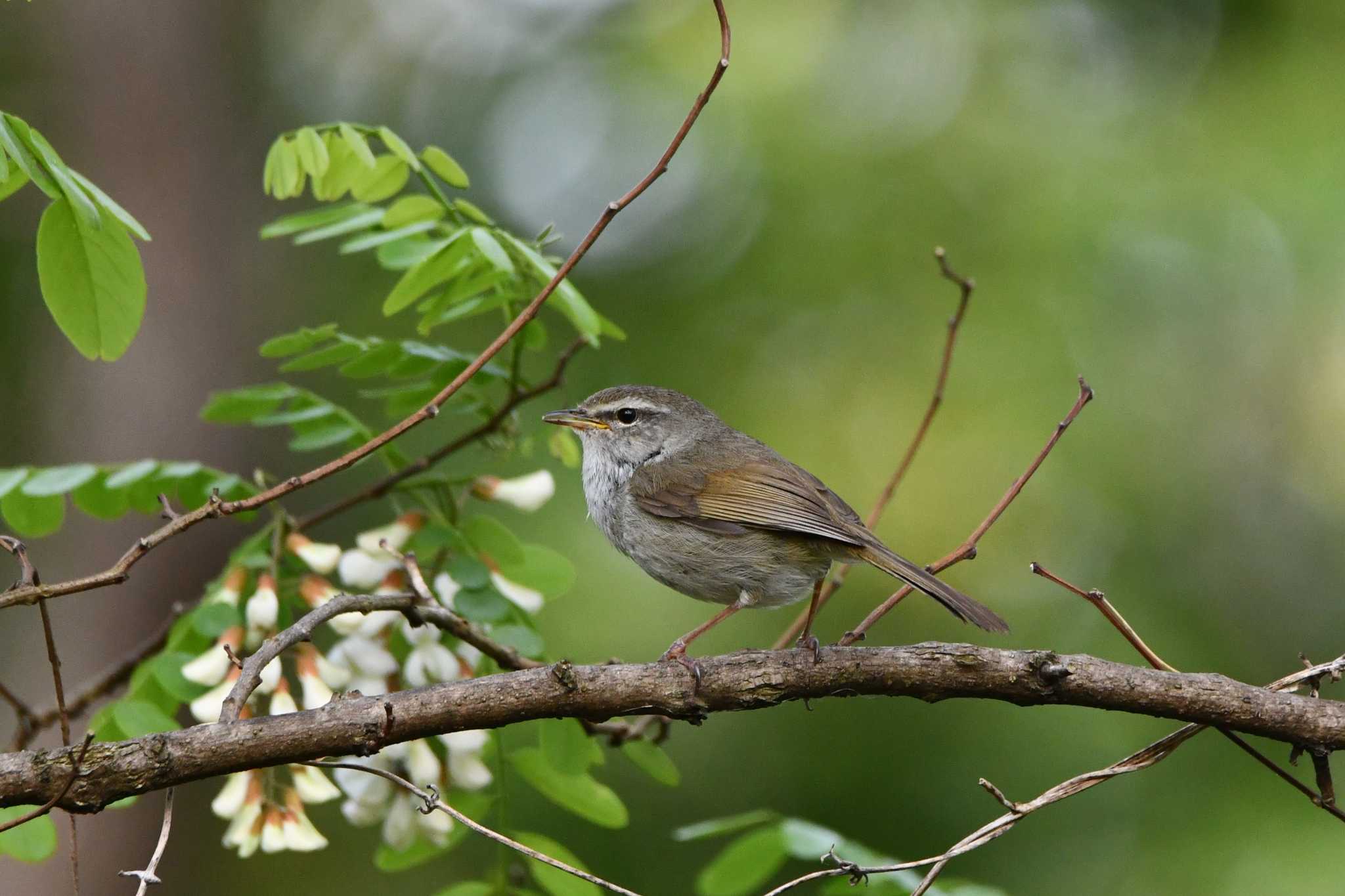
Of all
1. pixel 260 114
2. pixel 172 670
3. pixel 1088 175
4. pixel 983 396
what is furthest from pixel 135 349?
pixel 1088 175

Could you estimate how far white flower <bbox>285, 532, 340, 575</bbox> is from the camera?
327cm

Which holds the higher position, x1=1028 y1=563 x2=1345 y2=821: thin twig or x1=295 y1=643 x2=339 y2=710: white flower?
x1=1028 y1=563 x2=1345 y2=821: thin twig

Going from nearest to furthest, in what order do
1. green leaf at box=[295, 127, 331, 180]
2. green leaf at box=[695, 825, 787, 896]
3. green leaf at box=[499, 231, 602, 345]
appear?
green leaf at box=[295, 127, 331, 180] → green leaf at box=[499, 231, 602, 345] → green leaf at box=[695, 825, 787, 896]

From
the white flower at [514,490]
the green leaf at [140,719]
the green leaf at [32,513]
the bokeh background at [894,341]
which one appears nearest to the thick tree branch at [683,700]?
the green leaf at [140,719]

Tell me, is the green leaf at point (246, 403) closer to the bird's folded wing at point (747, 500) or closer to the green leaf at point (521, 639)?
the green leaf at point (521, 639)

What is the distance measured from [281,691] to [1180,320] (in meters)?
6.63

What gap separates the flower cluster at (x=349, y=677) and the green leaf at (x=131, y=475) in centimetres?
38

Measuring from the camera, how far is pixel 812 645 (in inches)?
113

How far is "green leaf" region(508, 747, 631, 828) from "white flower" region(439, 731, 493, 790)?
13 cm

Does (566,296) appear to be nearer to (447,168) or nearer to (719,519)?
(447,168)

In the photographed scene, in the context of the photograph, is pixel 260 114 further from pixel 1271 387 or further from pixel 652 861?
pixel 1271 387

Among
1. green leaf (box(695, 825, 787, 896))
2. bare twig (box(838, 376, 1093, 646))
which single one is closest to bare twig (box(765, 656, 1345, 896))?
bare twig (box(838, 376, 1093, 646))

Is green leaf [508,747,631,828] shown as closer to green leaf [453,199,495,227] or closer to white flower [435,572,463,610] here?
white flower [435,572,463,610]

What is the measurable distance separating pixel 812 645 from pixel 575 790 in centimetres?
102
